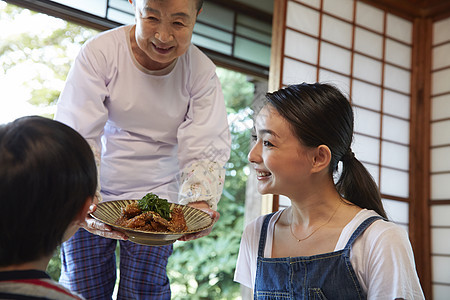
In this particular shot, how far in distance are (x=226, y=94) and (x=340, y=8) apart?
2730 mm

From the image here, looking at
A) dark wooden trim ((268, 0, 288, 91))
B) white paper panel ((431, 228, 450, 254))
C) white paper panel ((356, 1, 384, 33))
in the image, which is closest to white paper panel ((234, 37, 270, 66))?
dark wooden trim ((268, 0, 288, 91))

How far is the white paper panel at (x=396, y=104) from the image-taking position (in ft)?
13.5

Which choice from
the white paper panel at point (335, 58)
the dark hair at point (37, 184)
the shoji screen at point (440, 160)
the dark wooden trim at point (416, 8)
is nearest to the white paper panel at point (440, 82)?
the shoji screen at point (440, 160)

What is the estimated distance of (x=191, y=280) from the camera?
228 inches

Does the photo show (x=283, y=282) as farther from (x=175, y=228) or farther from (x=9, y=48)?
(x=9, y=48)

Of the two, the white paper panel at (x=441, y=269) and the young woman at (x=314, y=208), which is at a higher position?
the young woman at (x=314, y=208)

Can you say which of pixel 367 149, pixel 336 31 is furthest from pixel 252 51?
pixel 367 149

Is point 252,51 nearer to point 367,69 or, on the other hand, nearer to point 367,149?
point 367,69

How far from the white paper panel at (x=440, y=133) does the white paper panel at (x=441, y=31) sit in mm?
697

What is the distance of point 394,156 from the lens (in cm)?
408

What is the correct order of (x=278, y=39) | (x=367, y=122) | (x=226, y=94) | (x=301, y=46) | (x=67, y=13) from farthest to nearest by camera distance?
1. (x=226, y=94)
2. (x=367, y=122)
3. (x=301, y=46)
4. (x=278, y=39)
5. (x=67, y=13)

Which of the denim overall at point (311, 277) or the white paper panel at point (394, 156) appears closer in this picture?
the denim overall at point (311, 277)

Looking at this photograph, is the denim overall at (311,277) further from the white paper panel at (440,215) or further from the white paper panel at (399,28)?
the white paper panel at (399,28)

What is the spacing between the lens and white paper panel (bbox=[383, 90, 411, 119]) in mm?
4105
